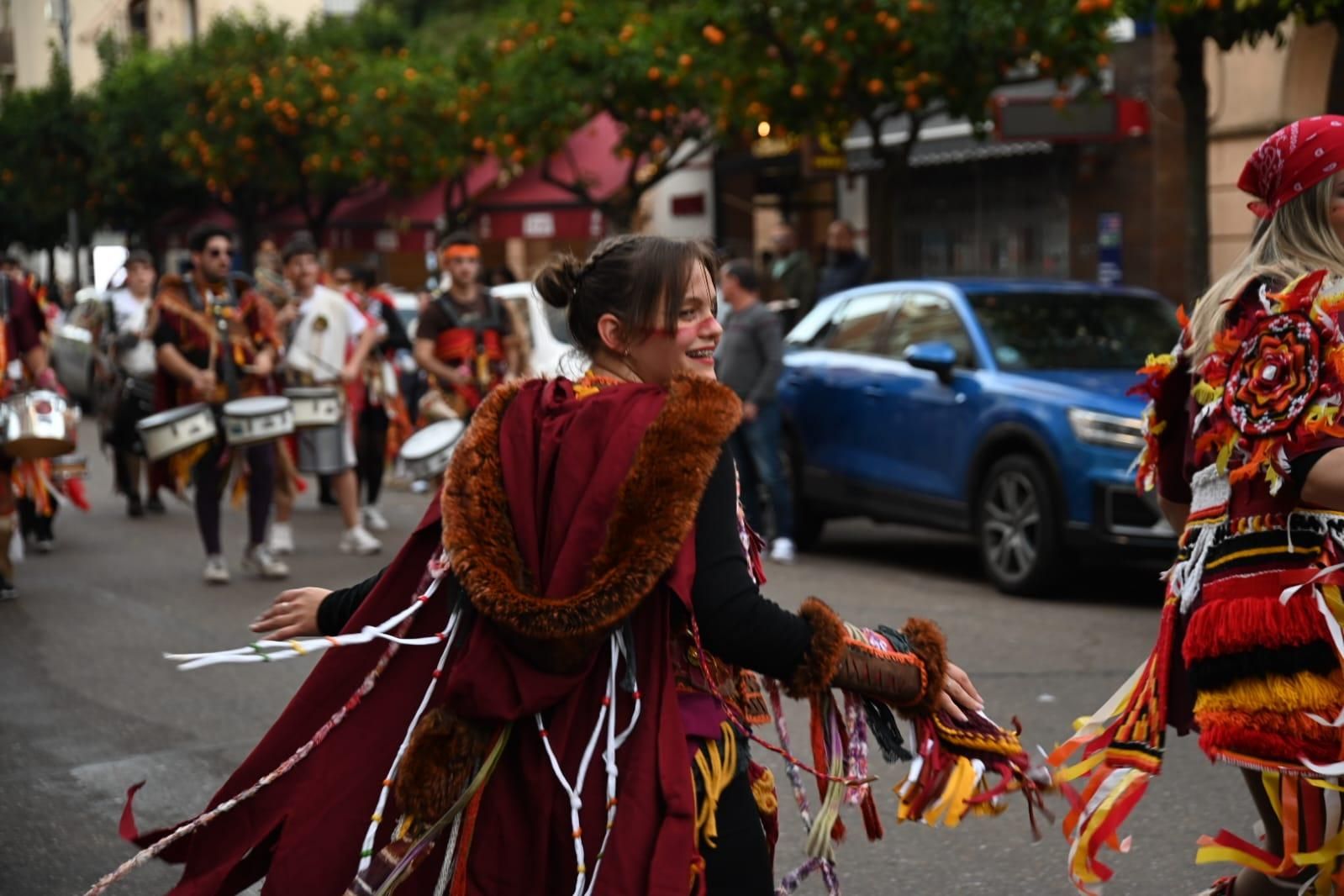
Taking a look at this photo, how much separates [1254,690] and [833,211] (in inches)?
976

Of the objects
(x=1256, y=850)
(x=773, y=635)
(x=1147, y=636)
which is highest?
(x=773, y=635)

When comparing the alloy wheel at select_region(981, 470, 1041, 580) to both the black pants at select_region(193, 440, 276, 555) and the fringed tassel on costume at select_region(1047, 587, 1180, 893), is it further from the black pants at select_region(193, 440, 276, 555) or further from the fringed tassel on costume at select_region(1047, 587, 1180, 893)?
the fringed tassel on costume at select_region(1047, 587, 1180, 893)

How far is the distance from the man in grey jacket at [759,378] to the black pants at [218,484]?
2.58 metres

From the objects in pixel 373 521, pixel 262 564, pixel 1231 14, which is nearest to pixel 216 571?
pixel 262 564

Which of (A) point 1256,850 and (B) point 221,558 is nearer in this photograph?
(A) point 1256,850

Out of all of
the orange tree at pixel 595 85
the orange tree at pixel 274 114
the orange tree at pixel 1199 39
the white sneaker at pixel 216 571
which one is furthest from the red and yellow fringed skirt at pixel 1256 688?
the orange tree at pixel 274 114

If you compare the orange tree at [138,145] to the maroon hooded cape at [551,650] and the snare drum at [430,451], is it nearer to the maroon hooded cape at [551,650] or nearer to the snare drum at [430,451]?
the snare drum at [430,451]

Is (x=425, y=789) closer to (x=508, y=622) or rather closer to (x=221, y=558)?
(x=508, y=622)

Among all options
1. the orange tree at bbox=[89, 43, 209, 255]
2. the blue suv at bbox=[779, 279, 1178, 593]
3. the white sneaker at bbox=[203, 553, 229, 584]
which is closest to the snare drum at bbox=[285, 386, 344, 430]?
the white sneaker at bbox=[203, 553, 229, 584]

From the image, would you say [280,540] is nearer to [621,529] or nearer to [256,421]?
[256,421]

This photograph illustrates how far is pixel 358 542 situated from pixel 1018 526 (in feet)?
13.6

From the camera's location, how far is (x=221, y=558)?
33.8 feet

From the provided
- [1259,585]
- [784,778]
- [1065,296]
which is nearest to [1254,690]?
[1259,585]

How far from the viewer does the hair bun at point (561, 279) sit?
305 centimetres
